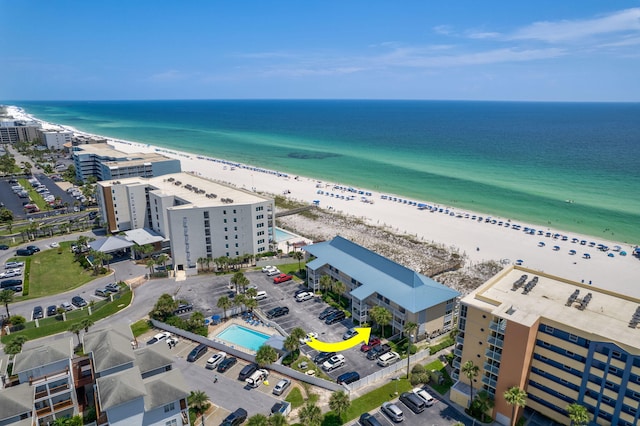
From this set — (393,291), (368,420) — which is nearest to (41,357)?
(368,420)

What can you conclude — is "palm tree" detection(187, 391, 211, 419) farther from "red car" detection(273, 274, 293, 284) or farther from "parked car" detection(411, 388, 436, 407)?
"red car" detection(273, 274, 293, 284)

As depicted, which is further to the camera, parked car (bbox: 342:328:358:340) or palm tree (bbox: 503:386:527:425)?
parked car (bbox: 342:328:358:340)

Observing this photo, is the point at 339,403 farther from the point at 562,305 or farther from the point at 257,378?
the point at 562,305

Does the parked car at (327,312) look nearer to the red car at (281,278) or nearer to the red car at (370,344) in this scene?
the red car at (370,344)

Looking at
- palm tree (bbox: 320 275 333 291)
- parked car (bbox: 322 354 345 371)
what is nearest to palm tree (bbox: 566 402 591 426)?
parked car (bbox: 322 354 345 371)

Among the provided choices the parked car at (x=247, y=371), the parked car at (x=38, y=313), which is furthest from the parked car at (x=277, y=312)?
the parked car at (x=38, y=313)

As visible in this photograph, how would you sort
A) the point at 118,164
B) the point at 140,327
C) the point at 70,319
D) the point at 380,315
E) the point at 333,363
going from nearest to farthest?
the point at 333,363
the point at 380,315
the point at 140,327
the point at 70,319
the point at 118,164
